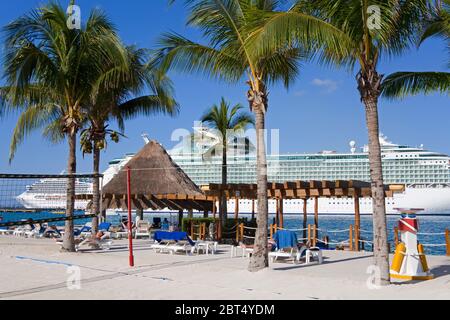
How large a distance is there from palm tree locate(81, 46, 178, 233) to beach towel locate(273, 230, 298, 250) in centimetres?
512

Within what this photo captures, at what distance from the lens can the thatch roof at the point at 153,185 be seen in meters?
19.2

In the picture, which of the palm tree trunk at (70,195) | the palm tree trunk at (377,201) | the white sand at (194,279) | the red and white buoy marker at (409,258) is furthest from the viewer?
the palm tree trunk at (70,195)

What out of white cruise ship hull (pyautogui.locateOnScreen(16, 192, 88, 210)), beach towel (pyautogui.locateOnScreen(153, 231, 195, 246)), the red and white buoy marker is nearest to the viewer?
the red and white buoy marker

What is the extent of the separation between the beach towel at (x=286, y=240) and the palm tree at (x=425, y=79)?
3793 millimetres

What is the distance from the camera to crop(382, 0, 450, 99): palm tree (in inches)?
352

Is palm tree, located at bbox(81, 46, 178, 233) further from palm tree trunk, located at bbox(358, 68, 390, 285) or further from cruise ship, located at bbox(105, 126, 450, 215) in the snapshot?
cruise ship, located at bbox(105, 126, 450, 215)

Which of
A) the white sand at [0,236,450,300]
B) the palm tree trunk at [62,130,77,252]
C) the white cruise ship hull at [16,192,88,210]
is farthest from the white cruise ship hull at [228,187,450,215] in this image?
the white sand at [0,236,450,300]

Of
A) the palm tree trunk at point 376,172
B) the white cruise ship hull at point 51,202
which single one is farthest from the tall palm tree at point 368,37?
the white cruise ship hull at point 51,202

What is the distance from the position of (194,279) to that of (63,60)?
278 inches

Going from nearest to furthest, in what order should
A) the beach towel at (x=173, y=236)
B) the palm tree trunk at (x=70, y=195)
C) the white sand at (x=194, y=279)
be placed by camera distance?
the white sand at (x=194, y=279)
the palm tree trunk at (x=70, y=195)
the beach towel at (x=173, y=236)

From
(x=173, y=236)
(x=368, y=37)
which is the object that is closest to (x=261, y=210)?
(x=368, y=37)

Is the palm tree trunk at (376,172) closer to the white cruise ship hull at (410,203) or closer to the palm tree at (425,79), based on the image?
the palm tree at (425,79)
